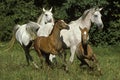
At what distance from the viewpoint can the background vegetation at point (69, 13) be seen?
24.2 meters

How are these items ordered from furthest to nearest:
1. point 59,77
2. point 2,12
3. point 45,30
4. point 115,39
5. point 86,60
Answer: point 2,12 < point 115,39 < point 45,30 < point 86,60 < point 59,77

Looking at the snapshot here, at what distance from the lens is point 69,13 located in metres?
25.6

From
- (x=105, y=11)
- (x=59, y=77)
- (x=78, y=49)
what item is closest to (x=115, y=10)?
(x=105, y=11)

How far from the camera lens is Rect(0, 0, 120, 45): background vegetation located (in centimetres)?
Result: 2425

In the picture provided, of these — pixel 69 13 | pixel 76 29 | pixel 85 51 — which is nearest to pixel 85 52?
pixel 85 51

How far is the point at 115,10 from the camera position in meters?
25.1

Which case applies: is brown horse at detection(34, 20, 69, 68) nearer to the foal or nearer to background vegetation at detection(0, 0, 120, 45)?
the foal

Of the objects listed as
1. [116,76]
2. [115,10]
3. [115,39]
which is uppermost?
[116,76]

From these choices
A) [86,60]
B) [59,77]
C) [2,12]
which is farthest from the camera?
[2,12]

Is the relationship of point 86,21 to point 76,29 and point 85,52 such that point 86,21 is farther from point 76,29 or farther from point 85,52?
point 85,52

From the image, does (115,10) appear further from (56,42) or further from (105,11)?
(56,42)

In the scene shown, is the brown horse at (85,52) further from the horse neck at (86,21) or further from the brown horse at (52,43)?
the horse neck at (86,21)

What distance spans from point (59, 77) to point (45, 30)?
3.58 m

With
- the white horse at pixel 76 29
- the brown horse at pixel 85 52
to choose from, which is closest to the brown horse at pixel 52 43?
the brown horse at pixel 85 52
